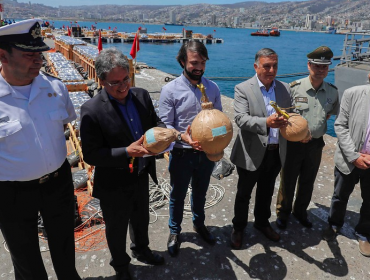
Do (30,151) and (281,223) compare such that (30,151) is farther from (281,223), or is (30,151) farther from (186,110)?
(281,223)

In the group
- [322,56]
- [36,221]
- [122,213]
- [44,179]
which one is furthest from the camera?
[322,56]

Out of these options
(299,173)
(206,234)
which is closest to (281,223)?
(299,173)

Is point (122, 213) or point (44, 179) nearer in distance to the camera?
point (44, 179)

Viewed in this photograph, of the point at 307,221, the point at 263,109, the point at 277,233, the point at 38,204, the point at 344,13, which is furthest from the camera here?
the point at 344,13

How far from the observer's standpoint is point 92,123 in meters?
2.13

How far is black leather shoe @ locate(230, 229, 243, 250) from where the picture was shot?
315 centimetres

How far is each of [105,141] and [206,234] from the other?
173 cm

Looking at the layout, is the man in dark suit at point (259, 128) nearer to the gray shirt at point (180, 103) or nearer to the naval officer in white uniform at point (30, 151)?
the gray shirt at point (180, 103)

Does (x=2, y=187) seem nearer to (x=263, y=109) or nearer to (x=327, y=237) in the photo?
(x=263, y=109)

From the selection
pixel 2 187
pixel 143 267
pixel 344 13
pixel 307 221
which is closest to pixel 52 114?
pixel 2 187

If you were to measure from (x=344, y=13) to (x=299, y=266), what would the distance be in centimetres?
24317

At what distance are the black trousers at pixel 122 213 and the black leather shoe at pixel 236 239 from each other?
1067mm

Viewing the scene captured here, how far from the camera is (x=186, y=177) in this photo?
9.36 feet

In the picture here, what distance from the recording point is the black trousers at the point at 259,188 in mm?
2967
